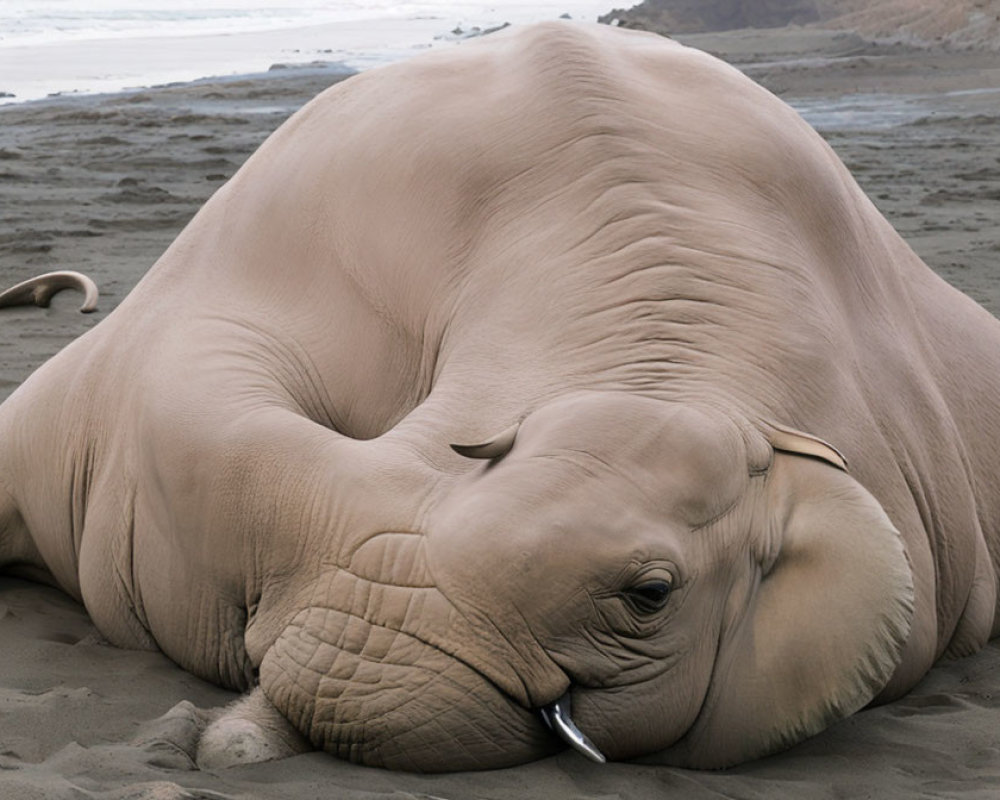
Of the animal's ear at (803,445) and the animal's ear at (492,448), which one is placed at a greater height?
the animal's ear at (492,448)

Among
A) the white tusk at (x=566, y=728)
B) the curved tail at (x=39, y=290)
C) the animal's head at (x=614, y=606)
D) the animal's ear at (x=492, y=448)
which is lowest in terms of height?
the curved tail at (x=39, y=290)

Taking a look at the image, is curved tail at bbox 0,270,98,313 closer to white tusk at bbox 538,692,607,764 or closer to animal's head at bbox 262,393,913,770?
animal's head at bbox 262,393,913,770

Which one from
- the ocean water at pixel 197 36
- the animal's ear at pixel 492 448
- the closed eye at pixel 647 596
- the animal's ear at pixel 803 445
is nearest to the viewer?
the closed eye at pixel 647 596

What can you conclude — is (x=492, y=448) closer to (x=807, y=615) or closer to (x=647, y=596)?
(x=647, y=596)

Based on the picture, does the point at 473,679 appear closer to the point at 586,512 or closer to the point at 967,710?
the point at 586,512

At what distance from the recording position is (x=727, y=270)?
11.9 ft

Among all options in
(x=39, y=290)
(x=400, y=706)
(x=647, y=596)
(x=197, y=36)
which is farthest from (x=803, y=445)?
(x=197, y=36)

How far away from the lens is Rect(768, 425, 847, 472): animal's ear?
3340mm

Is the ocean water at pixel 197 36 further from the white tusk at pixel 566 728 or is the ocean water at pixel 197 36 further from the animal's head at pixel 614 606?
the white tusk at pixel 566 728

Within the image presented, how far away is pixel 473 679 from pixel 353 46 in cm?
3222

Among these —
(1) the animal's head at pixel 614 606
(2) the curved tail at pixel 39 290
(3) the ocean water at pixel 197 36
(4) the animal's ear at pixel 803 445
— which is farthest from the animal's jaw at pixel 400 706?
(3) the ocean water at pixel 197 36

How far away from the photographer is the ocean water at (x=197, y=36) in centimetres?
2508

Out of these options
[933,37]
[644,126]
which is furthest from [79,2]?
[644,126]

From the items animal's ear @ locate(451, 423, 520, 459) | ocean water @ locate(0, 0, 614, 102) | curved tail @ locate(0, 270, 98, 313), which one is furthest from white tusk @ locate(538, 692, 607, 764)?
ocean water @ locate(0, 0, 614, 102)
